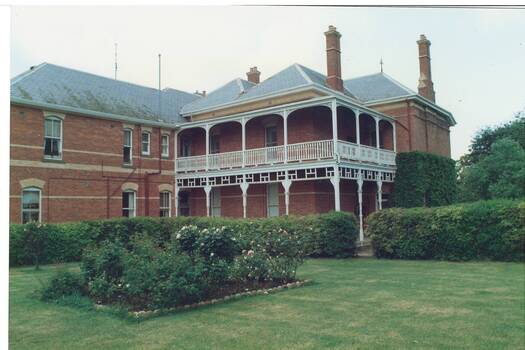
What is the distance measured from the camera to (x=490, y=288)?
890 cm

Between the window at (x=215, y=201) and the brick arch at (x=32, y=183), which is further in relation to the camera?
the window at (x=215, y=201)

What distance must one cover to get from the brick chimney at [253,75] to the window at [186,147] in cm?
660

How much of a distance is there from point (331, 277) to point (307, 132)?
1117 cm

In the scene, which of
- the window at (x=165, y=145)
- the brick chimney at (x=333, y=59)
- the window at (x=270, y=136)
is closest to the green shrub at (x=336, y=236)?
the window at (x=270, y=136)

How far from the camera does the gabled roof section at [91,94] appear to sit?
18438mm

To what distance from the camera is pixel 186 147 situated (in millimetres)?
25812

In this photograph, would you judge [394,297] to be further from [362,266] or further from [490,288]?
[362,266]

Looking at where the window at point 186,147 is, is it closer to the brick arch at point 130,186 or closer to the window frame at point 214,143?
the window frame at point 214,143

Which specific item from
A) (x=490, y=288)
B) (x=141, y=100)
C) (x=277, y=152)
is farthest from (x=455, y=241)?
(x=141, y=100)

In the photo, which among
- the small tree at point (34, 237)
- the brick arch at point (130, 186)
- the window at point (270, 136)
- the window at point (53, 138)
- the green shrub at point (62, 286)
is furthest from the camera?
the window at point (270, 136)

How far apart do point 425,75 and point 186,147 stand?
14.8 m

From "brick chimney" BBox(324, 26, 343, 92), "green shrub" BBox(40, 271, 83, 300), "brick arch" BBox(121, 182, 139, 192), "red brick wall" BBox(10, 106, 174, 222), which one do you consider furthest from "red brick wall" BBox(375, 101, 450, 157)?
"green shrub" BBox(40, 271, 83, 300)

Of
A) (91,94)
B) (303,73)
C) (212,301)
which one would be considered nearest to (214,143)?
(303,73)

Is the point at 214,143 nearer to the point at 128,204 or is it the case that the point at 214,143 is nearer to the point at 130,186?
the point at 130,186
